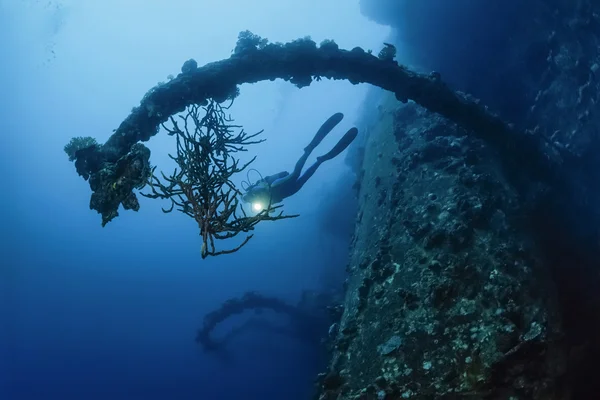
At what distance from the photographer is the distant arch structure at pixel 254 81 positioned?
209 inches

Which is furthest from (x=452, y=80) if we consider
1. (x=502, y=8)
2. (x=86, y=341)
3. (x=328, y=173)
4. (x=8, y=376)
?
(x=328, y=173)

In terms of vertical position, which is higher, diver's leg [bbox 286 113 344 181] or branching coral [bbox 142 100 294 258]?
diver's leg [bbox 286 113 344 181]

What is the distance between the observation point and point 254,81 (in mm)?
7609

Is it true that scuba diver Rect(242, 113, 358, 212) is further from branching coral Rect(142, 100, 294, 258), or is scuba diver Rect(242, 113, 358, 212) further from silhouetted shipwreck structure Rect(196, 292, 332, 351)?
silhouetted shipwreck structure Rect(196, 292, 332, 351)

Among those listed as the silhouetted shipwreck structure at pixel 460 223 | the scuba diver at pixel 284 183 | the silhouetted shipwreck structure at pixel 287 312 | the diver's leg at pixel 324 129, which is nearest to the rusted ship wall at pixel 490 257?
the silhouetted shipwreck structure at pixel 460 223

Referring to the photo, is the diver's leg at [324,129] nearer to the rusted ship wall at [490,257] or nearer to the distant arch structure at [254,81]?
the distant arch structure at [254,81]

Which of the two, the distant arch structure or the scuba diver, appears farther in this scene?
the scuba diver

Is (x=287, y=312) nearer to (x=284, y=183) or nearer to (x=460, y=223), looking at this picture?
(x=284, y=183)

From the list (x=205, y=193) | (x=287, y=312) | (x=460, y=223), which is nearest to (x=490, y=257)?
(x=460, y=223)

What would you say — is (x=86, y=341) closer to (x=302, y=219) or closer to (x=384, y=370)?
(x=302, y=219)

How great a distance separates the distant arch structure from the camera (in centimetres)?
532

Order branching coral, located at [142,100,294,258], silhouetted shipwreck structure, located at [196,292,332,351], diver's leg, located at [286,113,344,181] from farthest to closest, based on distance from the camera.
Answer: silhouetted shipwreck structure, located at [196,292,332,351]
diver's leg, located at [286,113,344,181]
branching coral, located at [142,100,294,258]

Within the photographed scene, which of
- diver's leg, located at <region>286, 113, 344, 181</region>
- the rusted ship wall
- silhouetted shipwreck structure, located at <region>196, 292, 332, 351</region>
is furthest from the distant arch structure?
silhouetted shipwreck structure, located at <region>196, 292, 332, 351</region>

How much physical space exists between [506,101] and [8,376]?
213 feet
